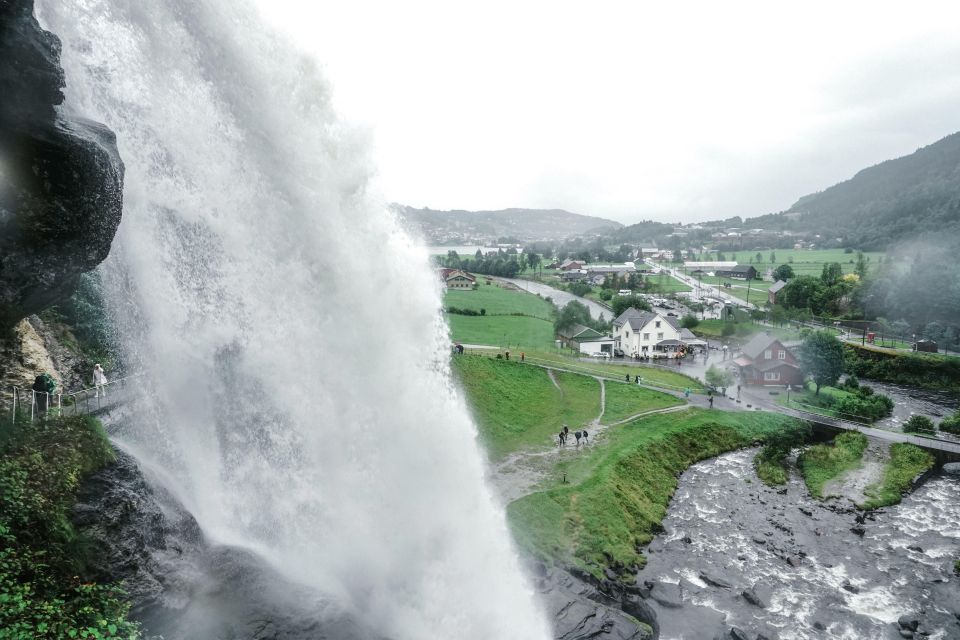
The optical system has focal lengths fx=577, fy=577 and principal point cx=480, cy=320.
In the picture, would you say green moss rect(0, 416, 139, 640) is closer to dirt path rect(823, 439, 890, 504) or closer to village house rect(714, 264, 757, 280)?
dirt path rect(823, 439, 890, 504)

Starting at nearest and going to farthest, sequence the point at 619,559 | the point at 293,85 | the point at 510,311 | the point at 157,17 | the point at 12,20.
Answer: the point at 12,20 < the point at 157,17 < the point at 293,85 < the point at 619,559 < the point at 510,311

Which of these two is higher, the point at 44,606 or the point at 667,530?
the point at 44,606

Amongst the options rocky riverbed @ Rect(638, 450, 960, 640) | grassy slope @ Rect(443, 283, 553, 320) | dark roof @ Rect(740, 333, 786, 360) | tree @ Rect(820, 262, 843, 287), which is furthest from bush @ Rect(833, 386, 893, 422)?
tree @ Rect(820, 262, 843, 287)

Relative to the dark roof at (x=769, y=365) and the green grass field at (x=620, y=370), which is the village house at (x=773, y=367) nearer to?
the dark roof at (x=769, y=365)

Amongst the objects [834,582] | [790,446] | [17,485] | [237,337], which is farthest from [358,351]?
[790,446]

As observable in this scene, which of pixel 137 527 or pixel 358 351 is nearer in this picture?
pixel 137 527

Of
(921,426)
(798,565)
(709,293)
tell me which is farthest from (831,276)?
(798,565)

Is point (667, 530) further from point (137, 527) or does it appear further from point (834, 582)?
point (137, 527)
